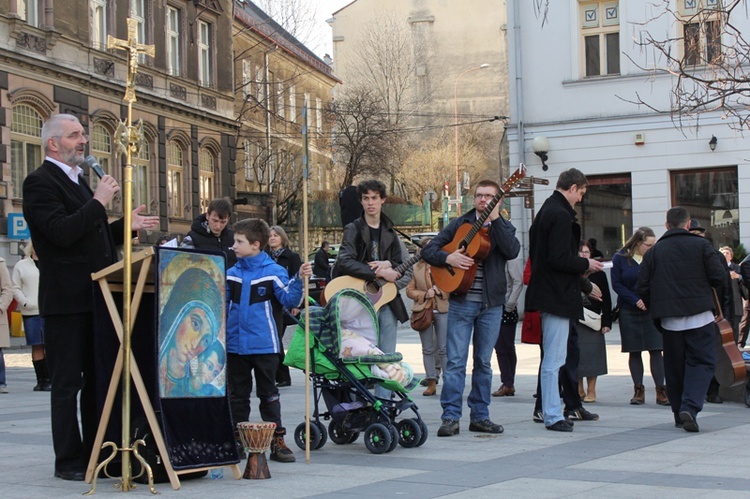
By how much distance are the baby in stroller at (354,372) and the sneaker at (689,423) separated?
234cm

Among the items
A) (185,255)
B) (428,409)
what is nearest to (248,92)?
(428,409)

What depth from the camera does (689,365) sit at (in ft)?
32.3

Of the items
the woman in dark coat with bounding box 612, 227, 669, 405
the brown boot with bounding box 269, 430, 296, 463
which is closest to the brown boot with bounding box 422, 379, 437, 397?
the woman in dark coat with bounding box 612, 227, 669, 405

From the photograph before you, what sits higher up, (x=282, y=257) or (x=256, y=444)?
(x=282, y=257)

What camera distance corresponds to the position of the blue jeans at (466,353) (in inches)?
370

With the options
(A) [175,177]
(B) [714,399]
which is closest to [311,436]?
(B) [714,399]

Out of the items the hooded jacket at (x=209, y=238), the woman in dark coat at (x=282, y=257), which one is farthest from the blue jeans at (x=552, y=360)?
the woman in dark coat at (x=282, y=257)

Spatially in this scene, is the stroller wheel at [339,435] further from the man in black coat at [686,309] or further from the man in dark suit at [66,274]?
the man in black coat at [686,309]

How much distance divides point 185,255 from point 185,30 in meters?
31.8

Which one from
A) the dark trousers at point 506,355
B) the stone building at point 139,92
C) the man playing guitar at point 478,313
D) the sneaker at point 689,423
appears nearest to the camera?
the man playing guitar at point 478,313

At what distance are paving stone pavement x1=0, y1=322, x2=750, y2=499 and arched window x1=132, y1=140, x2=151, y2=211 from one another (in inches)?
946

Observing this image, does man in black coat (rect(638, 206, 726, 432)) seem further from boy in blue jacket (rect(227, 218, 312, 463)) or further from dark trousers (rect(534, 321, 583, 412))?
boy in blue jacket (rect(227, 218, 312, 463))

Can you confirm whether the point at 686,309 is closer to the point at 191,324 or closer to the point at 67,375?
the point at 191,324

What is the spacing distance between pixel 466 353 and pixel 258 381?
79.7 inches
